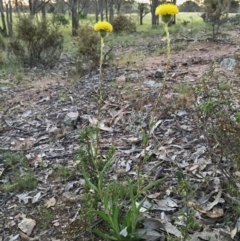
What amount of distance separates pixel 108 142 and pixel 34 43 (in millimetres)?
6298

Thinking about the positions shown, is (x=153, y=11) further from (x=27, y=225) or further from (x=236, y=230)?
(x=236, y=230)

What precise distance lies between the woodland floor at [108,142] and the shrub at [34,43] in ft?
7.23

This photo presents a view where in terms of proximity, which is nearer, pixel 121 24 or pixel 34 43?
pixel 34 43

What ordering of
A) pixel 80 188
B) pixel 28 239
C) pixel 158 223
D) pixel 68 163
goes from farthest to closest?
1. pixel 68 163
2. pixel 80 188
3. pixel 28 239
4. pixel 158 223

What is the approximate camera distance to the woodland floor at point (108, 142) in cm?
249

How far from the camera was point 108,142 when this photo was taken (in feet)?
12.3

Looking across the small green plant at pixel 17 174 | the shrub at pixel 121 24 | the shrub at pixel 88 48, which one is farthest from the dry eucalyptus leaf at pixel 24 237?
the shrub at pixel 121 24

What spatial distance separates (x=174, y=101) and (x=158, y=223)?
7.78 ft

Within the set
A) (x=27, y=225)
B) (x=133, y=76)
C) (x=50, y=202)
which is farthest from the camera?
(x=133, y=76)

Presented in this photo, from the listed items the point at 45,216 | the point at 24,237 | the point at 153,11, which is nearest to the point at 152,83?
the point at 45,216

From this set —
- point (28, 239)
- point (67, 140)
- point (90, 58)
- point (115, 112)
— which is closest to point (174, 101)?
point (115, 112)

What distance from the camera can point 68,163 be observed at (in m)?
3.40

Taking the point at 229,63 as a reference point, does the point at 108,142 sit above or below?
below

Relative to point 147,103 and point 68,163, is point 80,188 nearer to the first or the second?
point 68,163
